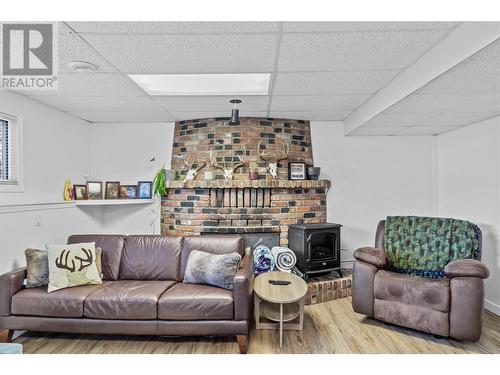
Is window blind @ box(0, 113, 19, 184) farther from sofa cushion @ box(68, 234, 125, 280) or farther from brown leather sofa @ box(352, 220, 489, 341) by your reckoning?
brown leather sofa @ box(352, 220, 489, 341)

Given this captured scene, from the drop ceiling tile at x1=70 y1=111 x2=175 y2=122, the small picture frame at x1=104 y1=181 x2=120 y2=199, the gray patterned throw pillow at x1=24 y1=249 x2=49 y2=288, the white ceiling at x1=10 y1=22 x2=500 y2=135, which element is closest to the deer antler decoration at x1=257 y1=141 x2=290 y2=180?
the white ceiling at x1=10 y1=22 x2=500 y2=135

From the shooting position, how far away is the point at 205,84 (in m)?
2.90

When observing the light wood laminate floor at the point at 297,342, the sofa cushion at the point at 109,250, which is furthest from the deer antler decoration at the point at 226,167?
the light wood laminate floor at the point at 297,342

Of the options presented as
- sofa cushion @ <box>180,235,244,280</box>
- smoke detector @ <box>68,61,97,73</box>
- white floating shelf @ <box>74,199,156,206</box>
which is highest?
smoke detector @ <box>68,61,97,73</box>

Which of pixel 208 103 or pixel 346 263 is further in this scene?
pixel 346 263

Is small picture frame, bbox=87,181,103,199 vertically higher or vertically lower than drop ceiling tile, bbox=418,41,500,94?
lower

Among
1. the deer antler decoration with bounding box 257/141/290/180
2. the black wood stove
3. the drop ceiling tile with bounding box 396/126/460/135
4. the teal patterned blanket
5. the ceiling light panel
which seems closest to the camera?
the ceiling light panel

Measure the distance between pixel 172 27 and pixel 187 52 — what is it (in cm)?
31

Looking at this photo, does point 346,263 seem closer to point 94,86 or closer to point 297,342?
point 297,342

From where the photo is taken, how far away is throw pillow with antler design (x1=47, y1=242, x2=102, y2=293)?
2575 millimetres

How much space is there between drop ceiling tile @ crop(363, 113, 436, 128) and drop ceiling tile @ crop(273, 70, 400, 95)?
1.36 ft

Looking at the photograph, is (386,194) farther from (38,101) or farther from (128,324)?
(38,101)

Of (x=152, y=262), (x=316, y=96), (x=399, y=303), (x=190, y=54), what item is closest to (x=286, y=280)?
(x=399, y=303)

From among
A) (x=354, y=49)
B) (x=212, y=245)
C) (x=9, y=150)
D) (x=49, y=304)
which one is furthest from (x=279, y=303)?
(x=9, y=150)
